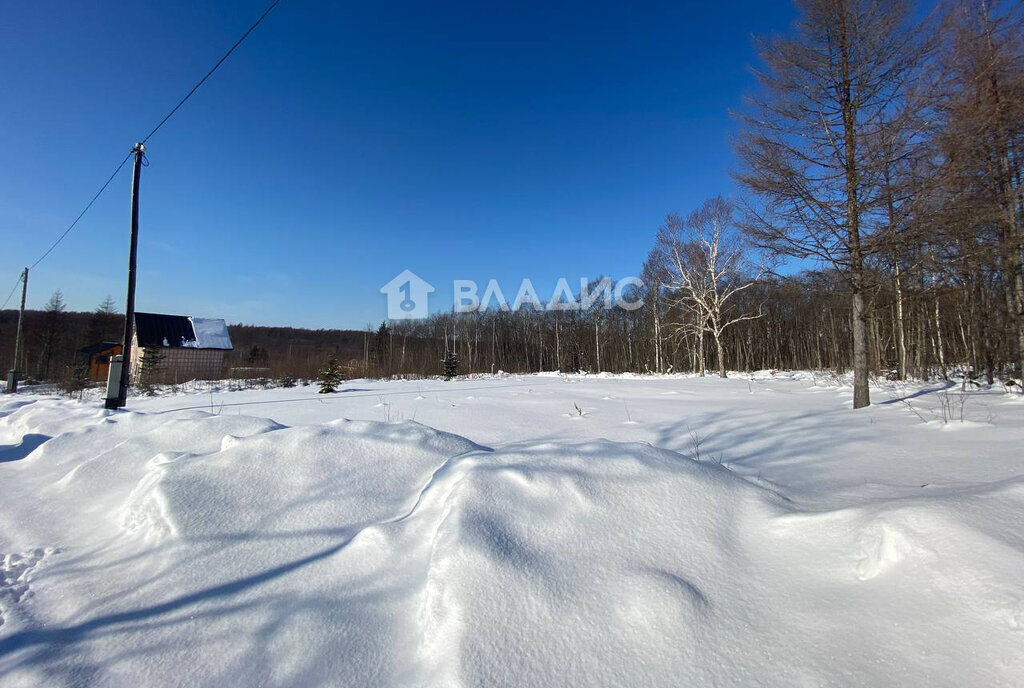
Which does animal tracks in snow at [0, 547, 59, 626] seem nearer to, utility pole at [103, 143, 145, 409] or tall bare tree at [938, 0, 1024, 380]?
utility pole at [103, 143, 145, 409]

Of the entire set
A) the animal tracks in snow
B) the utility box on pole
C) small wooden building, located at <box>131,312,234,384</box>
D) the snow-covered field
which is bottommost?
the animal tracks in snow

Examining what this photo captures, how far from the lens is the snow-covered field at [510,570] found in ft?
4.25

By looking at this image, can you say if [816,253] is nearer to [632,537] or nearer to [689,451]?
[689,451]

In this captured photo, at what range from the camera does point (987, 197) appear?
7180mm

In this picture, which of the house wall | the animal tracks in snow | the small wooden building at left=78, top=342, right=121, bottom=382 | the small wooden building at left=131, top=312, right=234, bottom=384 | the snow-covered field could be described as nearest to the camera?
the snow-covered field

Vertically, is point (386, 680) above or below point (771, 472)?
below

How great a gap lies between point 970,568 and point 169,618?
2843 mm

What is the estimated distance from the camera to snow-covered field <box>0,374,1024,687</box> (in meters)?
1.29

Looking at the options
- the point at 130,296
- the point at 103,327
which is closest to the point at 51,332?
the point at 103,327

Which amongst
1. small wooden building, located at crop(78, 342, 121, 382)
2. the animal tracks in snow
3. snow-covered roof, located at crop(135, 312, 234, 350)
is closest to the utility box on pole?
the animal tracks in snow

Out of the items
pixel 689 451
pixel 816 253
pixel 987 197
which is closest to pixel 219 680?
pixel 689 451

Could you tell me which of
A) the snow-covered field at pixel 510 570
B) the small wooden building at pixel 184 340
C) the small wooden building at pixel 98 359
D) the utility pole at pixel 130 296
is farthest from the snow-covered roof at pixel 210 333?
the snow-covered field at pixel 510 570

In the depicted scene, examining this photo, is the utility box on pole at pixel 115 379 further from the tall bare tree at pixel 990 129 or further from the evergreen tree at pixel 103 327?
the evergreen tree at pixel 103 327

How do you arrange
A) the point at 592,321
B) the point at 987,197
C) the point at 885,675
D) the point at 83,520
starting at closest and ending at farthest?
the point at 885,675 < the point at 83,520 < the point at 987,197 < the point at 592,321
